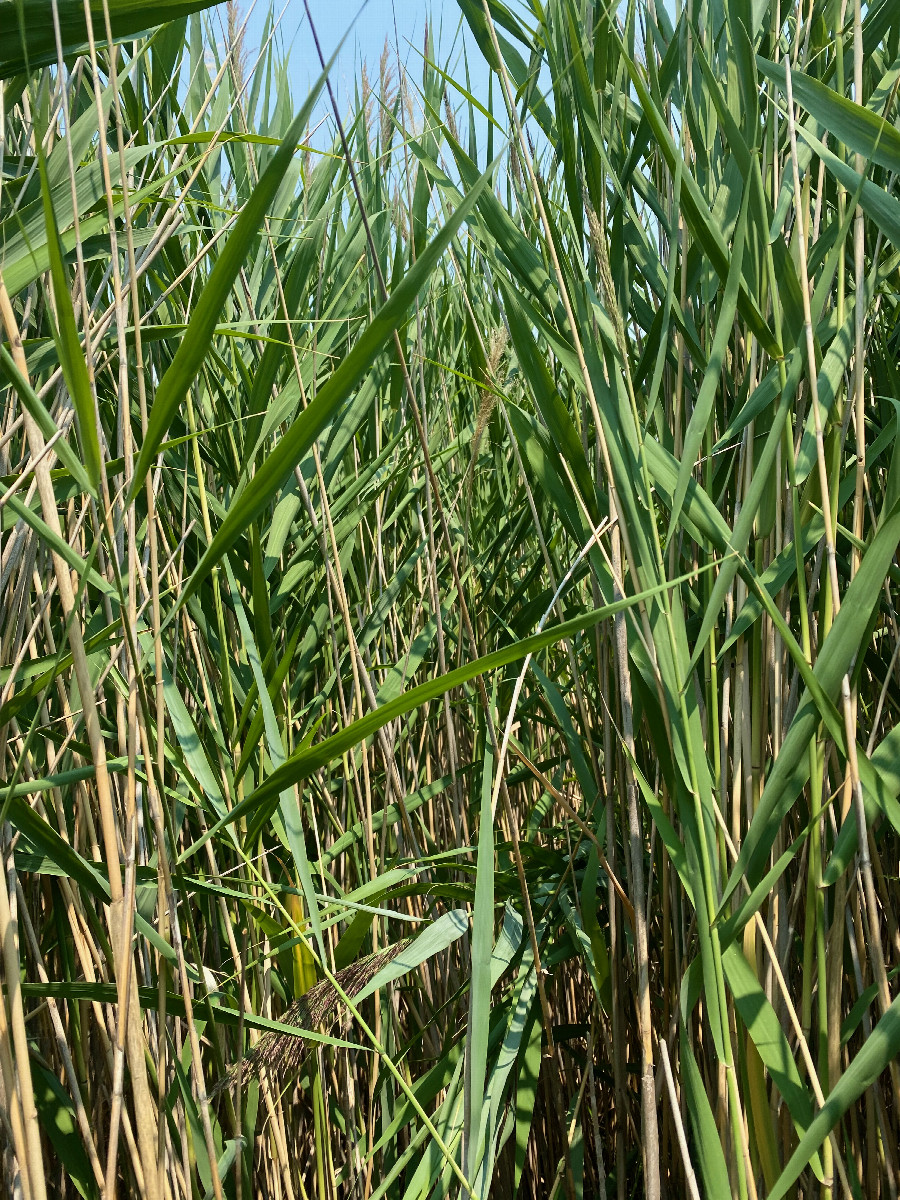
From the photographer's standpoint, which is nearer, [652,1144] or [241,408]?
[652,1144]

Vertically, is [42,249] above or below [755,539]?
above

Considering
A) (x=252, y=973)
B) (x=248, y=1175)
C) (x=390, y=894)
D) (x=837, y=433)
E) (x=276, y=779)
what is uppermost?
(x=837, y=433)

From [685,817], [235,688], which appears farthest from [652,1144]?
[235,688]

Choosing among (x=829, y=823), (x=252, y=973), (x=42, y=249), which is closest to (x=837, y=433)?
(x=829, y=823)

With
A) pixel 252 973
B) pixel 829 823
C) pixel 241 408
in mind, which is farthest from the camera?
pixel 241 408

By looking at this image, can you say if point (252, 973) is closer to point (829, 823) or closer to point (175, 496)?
point (175, 496)

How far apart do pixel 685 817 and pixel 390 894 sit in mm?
295

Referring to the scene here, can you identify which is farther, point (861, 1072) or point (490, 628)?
point (490, 628)

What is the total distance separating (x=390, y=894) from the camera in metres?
0.83

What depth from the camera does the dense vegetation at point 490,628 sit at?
1.96ft

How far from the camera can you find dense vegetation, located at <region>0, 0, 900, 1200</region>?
60 cm

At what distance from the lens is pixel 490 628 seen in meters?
1.26

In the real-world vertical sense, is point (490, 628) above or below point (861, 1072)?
above

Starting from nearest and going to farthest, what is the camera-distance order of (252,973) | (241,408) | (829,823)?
(829,823)
(252,973)
(241,408)
